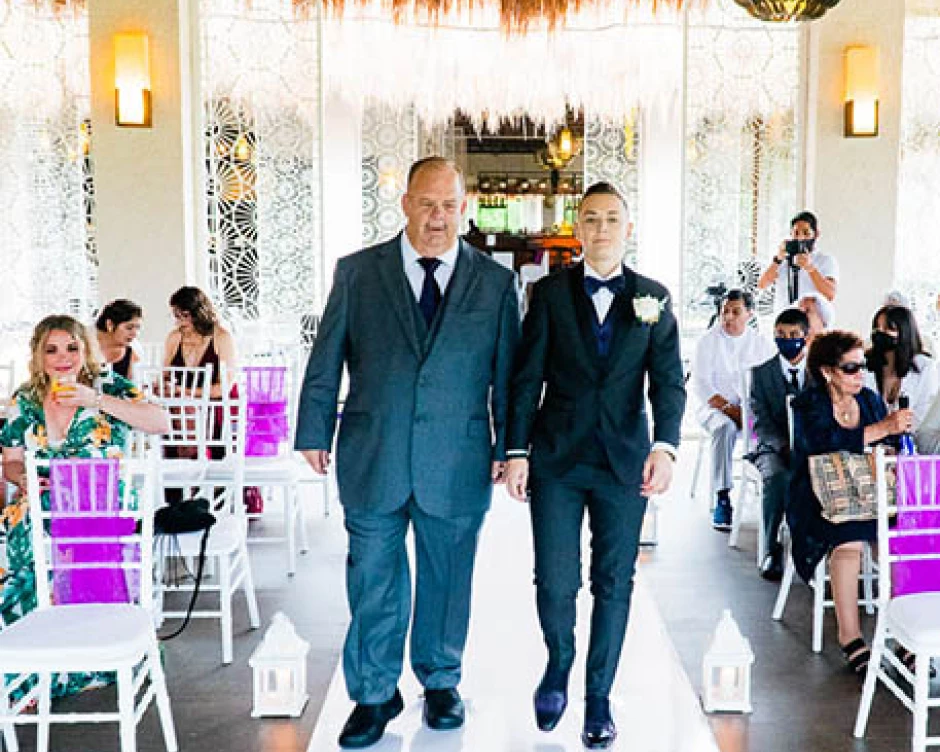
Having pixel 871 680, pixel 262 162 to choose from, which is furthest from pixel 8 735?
pixel 262 162

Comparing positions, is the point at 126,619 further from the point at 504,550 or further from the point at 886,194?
the point at 886,194

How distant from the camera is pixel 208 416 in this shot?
5395 millimetres

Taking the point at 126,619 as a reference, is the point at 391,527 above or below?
above

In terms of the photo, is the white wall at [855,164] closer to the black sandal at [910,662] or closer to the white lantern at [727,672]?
the black sandal at [910,662]

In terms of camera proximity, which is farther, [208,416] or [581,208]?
[208,416]

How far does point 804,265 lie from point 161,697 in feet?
16.8

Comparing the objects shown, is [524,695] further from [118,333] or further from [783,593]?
[118,333]

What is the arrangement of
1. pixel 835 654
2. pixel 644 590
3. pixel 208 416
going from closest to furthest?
pixel 835 654 → pixel 644 590 → pixel 208 416

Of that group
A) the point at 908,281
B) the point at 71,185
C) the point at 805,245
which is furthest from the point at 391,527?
the point at 908,281

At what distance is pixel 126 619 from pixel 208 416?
2249mm

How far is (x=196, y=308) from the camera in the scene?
582 centimetres

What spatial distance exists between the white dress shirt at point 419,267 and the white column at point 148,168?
467 cm

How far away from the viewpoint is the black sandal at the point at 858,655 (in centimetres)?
407

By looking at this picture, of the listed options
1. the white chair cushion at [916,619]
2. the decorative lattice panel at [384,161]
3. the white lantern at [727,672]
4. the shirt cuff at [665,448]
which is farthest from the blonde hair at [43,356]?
the decorative lattice panel at [384,161]
